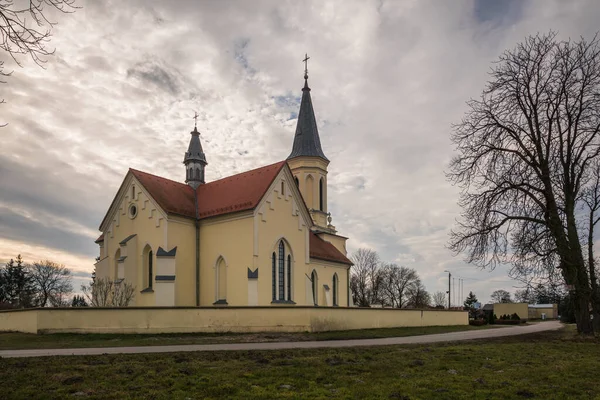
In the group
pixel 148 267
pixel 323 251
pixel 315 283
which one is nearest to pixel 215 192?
pixel 148 267

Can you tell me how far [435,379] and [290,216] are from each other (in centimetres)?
2471

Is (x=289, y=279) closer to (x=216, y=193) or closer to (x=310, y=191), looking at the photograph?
(x=216, y=193)

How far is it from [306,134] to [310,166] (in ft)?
11.6

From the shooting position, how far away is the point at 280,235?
111 feet

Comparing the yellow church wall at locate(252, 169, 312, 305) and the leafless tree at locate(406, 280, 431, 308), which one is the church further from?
the leafless tree at locate(406, 280, 431, 308)

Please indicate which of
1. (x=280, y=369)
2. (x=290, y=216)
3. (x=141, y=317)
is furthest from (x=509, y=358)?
(x=290, y=216)

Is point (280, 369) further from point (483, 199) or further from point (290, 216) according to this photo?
point (290, 216)

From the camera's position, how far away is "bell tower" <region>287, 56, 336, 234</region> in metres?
47.8

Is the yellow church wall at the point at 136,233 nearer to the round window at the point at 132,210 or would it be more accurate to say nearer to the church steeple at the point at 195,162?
the round window at the point at 132,210

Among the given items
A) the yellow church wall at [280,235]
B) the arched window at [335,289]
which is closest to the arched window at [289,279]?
the yellow church wall at [280,235]

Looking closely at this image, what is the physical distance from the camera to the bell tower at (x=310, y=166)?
4781 cm

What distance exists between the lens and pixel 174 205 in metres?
34.2

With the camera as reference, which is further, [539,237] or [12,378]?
[539,237]

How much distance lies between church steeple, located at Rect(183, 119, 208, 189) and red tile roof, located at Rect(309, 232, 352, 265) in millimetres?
11854
